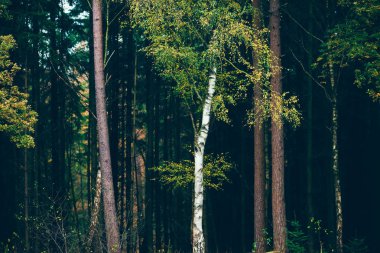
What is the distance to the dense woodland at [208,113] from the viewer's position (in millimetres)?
13984

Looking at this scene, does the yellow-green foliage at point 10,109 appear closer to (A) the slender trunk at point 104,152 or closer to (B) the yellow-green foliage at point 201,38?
(A) the slender trunk at point 104,152

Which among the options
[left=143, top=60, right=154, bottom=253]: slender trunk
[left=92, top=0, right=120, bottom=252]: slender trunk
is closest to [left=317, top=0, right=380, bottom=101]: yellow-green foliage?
[left=92, top=0, right=120, bottom=252]: slender trunk

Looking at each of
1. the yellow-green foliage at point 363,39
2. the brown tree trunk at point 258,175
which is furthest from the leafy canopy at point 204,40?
the yellow-green foliage at point 363,39

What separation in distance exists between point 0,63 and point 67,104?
12740mm

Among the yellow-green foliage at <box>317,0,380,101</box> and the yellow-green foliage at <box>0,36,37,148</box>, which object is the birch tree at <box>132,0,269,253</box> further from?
the yellow-green foliage at <box>0,36,37,148</box>

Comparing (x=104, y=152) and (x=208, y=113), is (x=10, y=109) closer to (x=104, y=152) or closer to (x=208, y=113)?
(x=104, y=152)

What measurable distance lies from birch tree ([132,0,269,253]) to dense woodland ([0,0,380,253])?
7cm

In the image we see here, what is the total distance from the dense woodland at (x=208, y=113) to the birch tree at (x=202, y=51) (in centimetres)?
7

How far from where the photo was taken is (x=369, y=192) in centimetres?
2298

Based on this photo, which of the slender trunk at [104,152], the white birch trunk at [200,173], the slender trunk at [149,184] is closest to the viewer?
the slender trunk at [104,152]

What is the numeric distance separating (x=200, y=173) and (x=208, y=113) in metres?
2.04

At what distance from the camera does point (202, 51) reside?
52.9ft

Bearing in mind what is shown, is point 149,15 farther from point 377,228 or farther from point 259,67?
point 377,228

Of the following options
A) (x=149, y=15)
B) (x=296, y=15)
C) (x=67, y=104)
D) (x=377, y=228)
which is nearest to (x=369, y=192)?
(x=377, y=228)
